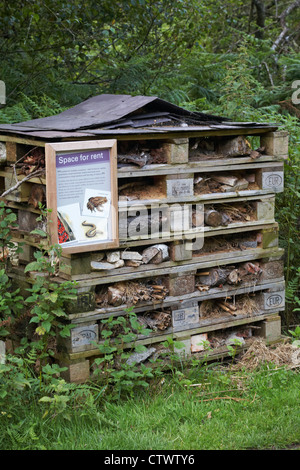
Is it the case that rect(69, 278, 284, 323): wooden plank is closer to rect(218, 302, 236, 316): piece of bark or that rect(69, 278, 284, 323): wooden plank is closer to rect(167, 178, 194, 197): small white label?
rect(218, 302, 236, 316): piece of bark

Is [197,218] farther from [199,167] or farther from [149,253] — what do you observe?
[149,253]

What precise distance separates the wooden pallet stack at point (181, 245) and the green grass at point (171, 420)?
397 millimetres

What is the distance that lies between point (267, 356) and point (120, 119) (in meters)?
2.42

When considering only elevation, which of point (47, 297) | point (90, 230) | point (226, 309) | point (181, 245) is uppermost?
point (90, 230)

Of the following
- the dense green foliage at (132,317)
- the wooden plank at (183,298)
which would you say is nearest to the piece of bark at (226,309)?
the wooden plank at (183,298)

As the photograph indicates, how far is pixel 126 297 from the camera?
4555mm

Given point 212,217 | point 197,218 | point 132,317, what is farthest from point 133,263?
point 212,217

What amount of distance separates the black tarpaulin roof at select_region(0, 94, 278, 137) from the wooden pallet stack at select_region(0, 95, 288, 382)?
0.12 metres

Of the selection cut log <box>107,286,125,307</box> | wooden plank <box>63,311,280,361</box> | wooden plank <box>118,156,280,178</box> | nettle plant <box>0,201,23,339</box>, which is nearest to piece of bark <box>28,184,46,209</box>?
nettle plant <box>0,201,23,339</box>

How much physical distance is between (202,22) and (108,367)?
7.06 meters

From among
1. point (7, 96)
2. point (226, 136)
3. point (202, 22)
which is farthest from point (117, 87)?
point (226, 136)

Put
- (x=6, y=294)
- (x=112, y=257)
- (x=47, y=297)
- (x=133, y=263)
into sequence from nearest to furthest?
1. (x=47, y=297)
2. (x=6, y=294)
3. (x=112, y=257)
4. (x=133, y=263)

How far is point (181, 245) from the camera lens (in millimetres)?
4758

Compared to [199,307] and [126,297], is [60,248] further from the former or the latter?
[199,307]
